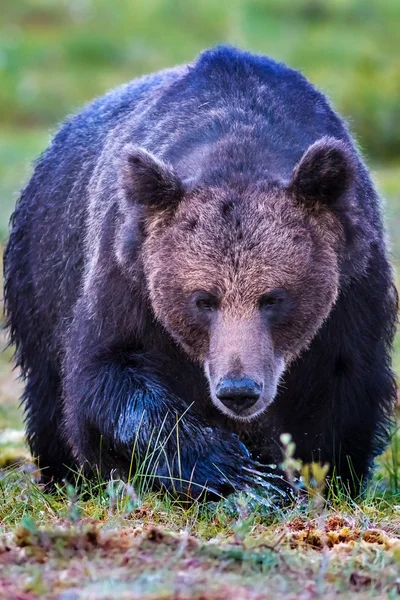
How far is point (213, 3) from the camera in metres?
36.2

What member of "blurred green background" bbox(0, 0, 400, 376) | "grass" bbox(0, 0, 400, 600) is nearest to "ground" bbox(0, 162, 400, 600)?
"grass" bbox(0, 0, 400, 600)

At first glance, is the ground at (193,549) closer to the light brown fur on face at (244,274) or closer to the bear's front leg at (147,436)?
the bear's front leg at (147,436)

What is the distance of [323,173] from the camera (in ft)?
17.9

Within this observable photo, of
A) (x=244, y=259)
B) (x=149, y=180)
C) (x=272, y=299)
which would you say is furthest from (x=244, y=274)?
(x=149, y=180)

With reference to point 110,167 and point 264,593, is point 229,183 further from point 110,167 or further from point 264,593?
point 264,593

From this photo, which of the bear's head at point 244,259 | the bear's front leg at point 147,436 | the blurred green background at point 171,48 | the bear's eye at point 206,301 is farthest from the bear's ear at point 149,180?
the blurred green background at point 171,48

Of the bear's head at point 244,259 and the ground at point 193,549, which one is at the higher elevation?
the bear's head at point 244,259

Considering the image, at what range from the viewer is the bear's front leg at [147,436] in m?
5.62

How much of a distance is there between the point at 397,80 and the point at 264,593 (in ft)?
72.2

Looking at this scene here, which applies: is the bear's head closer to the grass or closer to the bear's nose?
the bear's nose

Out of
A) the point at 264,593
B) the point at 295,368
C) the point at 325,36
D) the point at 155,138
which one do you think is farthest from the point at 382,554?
the point at 325,36

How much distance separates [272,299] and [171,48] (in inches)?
1104

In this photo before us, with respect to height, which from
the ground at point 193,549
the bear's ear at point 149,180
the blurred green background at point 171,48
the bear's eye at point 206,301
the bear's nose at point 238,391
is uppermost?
the blurred green background at point 171,48

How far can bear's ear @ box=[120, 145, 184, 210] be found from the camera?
5.57m
